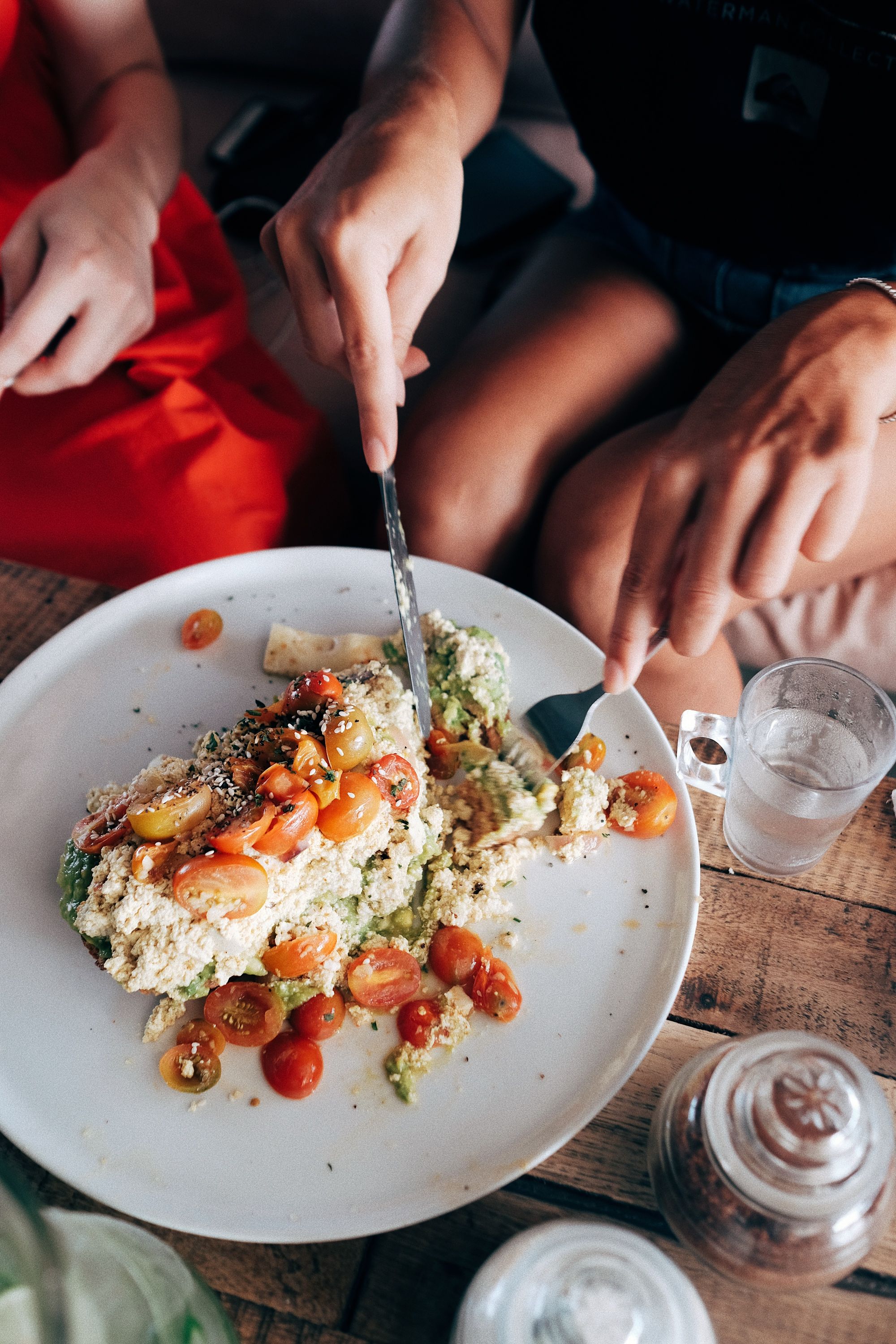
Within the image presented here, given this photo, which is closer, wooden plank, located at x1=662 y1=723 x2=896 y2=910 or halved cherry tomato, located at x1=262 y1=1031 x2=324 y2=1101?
halved cherry tomato, located at x1=262 y1=1031 x2=324 y2=1101

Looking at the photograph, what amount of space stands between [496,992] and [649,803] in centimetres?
25

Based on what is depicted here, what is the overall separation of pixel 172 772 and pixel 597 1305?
57 cm

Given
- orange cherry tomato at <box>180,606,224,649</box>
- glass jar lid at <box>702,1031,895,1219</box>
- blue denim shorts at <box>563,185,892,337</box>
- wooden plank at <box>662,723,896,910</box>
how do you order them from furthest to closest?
blue denim shorts at <box>563,185,892,337</box> → orange cherry tomato at <box>180,606,224,649</box> → wooden plank at <box>662,723,896,910</box> → glass jar lid at <box>702,1031,895,1219</box>

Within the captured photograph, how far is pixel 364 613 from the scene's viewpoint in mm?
1111

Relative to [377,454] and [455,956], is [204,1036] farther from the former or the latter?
[377,454]

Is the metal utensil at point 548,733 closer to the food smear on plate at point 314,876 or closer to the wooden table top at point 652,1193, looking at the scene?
the food smear on plate at point 314,876

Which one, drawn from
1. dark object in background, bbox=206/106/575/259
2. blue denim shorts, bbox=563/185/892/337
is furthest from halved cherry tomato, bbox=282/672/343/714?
dark object in background, bbox=206/106/575/259

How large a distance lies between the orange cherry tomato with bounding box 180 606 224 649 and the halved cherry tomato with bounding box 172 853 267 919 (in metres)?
0.37

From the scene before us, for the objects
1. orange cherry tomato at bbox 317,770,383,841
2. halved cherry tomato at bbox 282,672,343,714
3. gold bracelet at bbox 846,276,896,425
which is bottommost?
orange cherry tomato at bbox 317,770,383,841

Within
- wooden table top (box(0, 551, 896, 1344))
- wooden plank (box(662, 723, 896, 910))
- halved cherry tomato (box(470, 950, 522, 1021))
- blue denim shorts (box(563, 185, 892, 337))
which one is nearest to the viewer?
wooden table top (box(0, 551, 896, 1344))

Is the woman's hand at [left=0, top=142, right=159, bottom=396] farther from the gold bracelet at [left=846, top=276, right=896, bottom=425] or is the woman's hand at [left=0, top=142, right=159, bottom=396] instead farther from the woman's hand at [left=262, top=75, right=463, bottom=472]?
the gold bracelet at [left=846, top=276, right=896, bottom=425]

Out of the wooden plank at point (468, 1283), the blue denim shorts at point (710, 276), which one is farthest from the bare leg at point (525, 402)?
the wooden plank at point (468, 1283)

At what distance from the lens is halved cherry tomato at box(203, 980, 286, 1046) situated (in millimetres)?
784

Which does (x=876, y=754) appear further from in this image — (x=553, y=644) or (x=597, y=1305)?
(x=597, y=1305)
